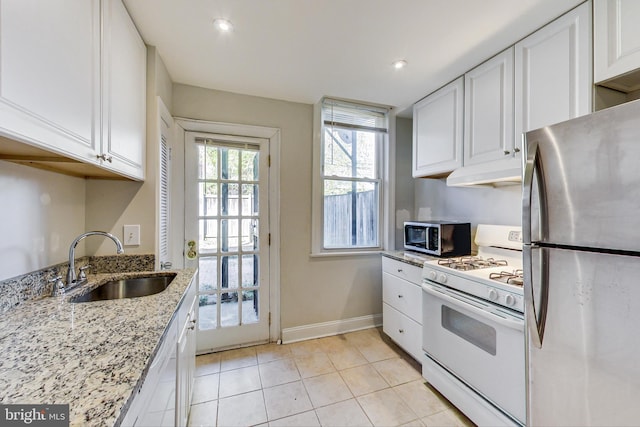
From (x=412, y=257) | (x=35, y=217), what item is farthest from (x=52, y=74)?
(x=412, y=257)

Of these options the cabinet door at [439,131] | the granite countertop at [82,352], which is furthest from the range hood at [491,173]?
the granite countertop at [82,352]

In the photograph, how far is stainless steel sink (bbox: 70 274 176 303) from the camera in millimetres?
1389

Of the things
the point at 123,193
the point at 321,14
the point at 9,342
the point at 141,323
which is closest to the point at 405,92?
the point at 321,14

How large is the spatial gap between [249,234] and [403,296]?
1.51 meters

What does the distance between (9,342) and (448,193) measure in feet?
9.45

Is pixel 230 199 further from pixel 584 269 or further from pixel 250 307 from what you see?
pixel 584 269

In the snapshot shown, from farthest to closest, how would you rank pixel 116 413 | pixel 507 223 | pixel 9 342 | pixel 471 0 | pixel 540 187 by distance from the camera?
pixel 507 223 → pixel 471 0 → pixel 540 187 → pixel 9 342 → pixel 116 413

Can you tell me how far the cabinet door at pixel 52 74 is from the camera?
68cm

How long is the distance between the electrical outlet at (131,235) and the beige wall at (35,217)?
214 mm

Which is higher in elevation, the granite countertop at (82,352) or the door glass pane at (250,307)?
the granite countertop at (82,352)

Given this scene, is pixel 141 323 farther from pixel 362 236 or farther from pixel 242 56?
pixel 362 236

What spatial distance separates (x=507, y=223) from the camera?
1.98m

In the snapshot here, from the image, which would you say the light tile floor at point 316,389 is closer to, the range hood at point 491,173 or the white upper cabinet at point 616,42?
the range hood at point 491,173

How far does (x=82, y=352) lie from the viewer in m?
A: 0.72
